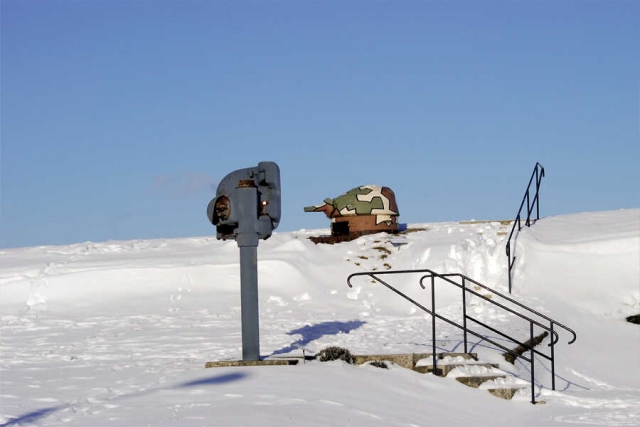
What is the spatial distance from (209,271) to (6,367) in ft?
23.9

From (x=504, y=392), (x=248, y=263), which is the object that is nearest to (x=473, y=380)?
(x=504, y=392)

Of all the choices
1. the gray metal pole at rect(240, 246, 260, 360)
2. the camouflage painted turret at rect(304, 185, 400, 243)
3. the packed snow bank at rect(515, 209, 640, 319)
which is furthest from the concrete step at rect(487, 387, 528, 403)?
the camouflage painted turret at rect(304, 185, 400, 243)

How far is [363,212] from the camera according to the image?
2078cm

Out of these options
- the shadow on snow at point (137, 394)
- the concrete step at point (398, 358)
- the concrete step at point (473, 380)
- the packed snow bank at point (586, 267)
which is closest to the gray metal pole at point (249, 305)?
the shadow on snow at point (137, 394)

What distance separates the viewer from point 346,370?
959cm

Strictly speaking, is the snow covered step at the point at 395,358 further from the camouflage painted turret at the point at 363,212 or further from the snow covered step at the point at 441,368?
the camouflage painted turret at the point at 363,212

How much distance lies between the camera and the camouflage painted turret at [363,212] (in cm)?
2083

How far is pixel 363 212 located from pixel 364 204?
22 cm

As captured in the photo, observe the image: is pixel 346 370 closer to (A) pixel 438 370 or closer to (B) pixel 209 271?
(A) pixel 438 370

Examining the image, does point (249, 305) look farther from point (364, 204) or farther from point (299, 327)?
point (364, 204)

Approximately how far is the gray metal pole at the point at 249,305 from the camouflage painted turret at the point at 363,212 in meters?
10.4

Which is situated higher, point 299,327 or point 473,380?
point 299,327

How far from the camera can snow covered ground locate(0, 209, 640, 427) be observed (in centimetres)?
806

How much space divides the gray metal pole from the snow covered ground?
18.3 inches
